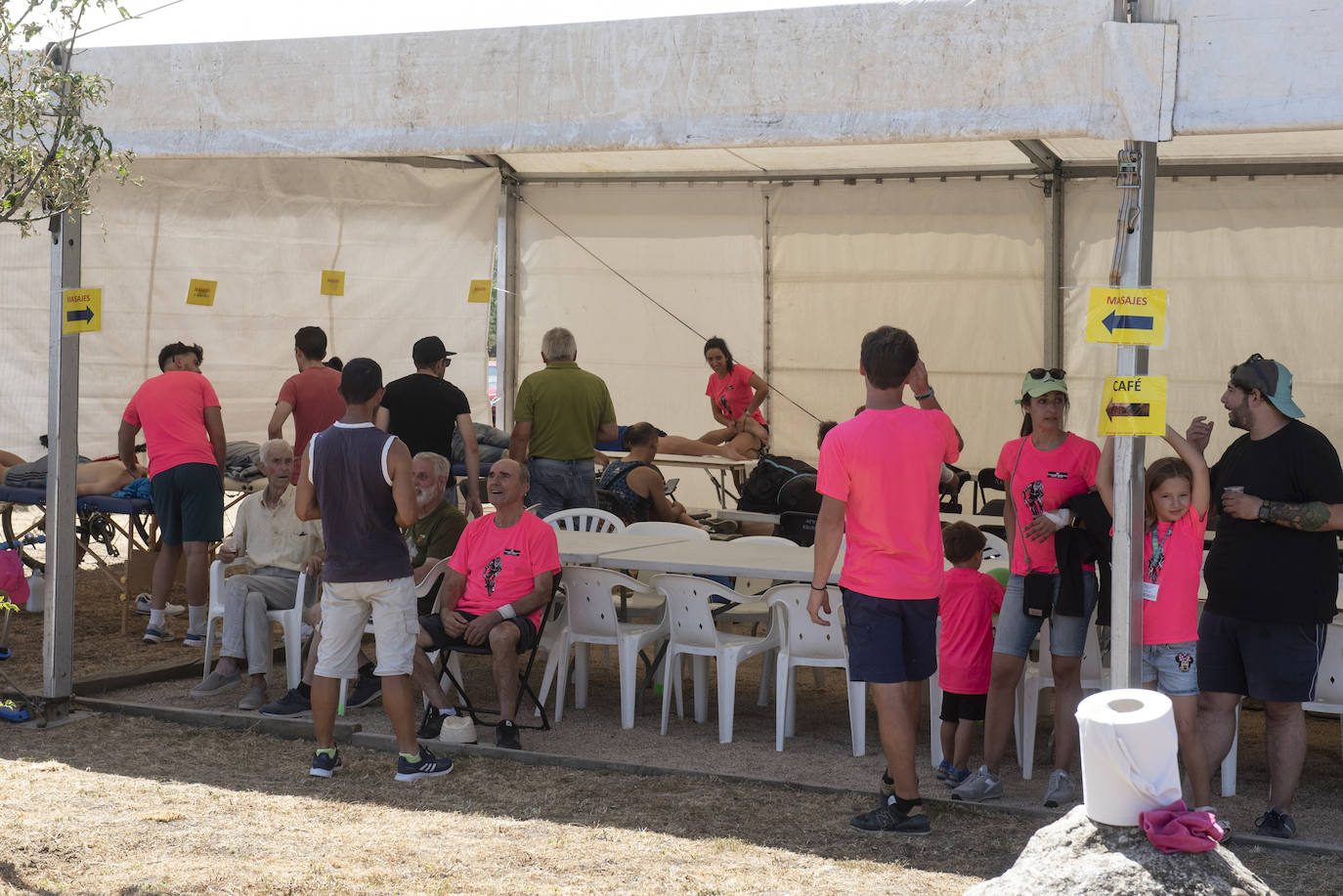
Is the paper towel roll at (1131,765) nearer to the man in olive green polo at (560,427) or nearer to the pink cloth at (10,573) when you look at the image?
the pink cloth at (10,573)

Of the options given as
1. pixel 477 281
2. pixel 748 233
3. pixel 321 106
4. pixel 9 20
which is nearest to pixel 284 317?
pixel 477 281

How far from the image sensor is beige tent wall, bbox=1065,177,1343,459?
8.40 m

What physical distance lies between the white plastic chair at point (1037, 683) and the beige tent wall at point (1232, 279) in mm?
4239

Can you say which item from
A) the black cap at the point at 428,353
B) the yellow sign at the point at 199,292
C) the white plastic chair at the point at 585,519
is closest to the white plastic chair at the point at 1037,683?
the white plastic chair at the point at 585,519

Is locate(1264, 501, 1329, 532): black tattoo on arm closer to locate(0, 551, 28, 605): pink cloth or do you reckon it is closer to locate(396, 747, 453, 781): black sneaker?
locate(396, 747, 453, 781): black sneaker

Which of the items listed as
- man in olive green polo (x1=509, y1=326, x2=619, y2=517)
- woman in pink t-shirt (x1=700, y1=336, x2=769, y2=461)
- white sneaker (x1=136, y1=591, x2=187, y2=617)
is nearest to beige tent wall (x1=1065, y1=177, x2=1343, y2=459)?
woman in pink t-shirt (x1=700, y1=336, x2=769, y2=461)

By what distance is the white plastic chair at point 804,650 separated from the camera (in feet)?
16.2

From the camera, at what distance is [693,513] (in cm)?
848

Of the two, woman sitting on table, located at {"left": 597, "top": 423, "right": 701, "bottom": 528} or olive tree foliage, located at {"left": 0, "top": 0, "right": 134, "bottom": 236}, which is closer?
olive tree foliage, located at {"left": 0, "top": 0, "right": 134, "bottom": 236}

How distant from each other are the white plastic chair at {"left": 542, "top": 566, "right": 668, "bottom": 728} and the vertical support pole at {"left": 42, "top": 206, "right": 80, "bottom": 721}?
71.7 inches

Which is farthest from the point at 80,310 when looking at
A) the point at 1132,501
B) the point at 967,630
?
the point at 1132,501

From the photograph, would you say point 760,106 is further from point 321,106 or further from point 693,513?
point 693,513

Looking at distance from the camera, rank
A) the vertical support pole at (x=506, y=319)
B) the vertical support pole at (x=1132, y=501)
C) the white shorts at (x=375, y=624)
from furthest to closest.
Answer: the vertical support pole at (x=506, y=319) → the white shorts at (x=375, y=624) → the vertical support pole at (x=1132, y=501)

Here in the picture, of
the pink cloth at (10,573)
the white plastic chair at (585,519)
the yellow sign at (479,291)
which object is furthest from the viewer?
the yellow sign at (479,291)
